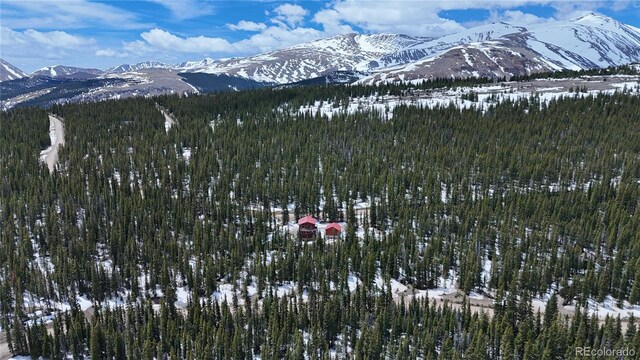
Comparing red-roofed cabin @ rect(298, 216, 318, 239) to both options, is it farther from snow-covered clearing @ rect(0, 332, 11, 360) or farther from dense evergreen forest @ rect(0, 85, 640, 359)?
snow-covered clearing @ rect(0, 332, 11, 360)

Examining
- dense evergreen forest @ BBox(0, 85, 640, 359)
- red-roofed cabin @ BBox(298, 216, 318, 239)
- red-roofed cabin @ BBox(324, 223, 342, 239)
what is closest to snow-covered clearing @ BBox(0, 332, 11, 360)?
dense evergreen forest @ BBox(0, 85, 640, 359)

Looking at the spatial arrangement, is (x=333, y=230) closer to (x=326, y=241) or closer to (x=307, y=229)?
(x=326, y=241)

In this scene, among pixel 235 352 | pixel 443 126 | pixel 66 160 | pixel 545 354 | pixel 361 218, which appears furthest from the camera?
pixel 443 126

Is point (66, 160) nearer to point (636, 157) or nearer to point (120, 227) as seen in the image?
point (120, 227)

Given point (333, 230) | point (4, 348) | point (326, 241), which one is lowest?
point (4, 348)

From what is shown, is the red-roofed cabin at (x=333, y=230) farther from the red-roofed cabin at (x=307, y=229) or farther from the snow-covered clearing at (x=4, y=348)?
the snow-covered clearing at (x=4, y=348)

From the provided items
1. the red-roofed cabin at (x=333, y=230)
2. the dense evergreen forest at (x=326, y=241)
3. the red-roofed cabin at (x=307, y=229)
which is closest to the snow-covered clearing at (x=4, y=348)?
the dense evergreen forest at (x=326, y=241)

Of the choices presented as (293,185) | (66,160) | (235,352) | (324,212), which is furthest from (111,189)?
(235,352)

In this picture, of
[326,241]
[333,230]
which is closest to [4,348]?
[326,241]
